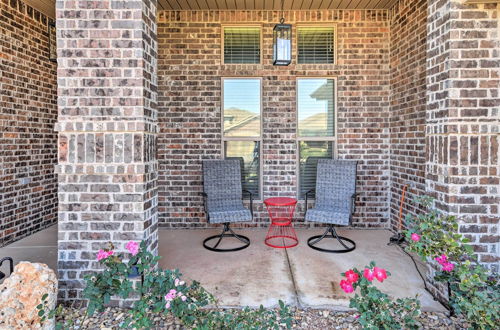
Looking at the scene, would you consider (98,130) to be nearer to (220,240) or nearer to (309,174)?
(220,240)

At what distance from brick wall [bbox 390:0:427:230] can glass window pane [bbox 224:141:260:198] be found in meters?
1.88

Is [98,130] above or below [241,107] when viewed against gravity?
below

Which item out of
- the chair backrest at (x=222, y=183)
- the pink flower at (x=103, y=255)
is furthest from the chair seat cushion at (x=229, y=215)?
the pink flower at (x=103, y=255)

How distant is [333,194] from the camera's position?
4.42m

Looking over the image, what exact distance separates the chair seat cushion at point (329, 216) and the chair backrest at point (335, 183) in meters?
0.24

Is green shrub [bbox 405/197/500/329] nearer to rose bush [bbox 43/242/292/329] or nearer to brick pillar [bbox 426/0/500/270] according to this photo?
brick pillar [bbox 426/0/500/270]

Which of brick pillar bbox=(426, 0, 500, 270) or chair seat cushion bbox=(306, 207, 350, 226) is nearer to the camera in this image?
brick pillar bbox=(426, 0, 500, 270)

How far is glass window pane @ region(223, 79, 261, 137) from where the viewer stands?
4859 millimetres

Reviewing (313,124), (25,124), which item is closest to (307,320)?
(313,124)

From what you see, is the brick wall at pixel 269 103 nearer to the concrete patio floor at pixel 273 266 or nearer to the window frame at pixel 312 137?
the window frame at pixel 312 137

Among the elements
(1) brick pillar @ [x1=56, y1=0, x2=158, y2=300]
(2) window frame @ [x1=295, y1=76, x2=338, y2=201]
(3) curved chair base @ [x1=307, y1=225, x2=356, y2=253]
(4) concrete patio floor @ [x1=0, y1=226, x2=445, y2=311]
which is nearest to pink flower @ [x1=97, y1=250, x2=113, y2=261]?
(1) brick pillar @ [x1=56, y1=0, x2=158, y2=300]

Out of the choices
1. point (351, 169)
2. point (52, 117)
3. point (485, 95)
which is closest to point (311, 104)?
point (351, 169)

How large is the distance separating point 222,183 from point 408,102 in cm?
255

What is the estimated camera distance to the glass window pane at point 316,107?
191 inches
